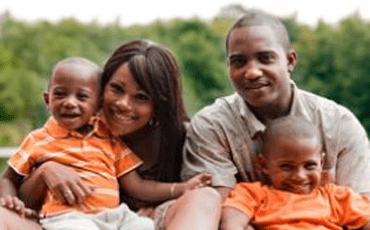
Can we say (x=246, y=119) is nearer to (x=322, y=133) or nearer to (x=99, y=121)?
(x=322, y=133)

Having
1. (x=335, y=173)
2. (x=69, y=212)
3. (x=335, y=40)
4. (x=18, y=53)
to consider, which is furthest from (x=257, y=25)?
(x=335, y=40)

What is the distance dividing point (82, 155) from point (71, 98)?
18cm

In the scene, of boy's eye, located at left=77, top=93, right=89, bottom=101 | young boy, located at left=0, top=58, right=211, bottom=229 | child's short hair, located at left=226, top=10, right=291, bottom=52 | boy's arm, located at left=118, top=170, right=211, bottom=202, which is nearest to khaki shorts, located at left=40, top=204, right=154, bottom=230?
young boy, located at left=0, top=58, right=211, bottom=229

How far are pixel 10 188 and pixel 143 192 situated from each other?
42 cm

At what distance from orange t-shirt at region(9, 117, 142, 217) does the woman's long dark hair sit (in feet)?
0.58

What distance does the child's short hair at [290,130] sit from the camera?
2271 mm

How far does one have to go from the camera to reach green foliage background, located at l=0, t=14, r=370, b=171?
24.4 m

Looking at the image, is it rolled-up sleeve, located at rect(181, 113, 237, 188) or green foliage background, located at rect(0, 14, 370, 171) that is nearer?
rolled-up sleeve, located at rect(181, 113, 237, 188)

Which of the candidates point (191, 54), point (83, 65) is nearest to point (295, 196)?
point (83, 65)

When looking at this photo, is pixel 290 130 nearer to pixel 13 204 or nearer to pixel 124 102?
pixel 124 102

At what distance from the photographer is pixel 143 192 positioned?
2439 mm

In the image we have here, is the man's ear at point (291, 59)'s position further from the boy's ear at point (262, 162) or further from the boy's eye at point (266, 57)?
the boy's ear at point (262, 162)

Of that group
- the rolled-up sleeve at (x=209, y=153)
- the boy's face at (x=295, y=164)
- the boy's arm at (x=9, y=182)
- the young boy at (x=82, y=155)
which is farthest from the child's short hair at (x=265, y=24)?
the boy's arm at (x=9, y=182)

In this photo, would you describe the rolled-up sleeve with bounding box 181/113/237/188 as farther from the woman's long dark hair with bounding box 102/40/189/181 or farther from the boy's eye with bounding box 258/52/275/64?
the boy's eye with bounding box 258/52/275/64
